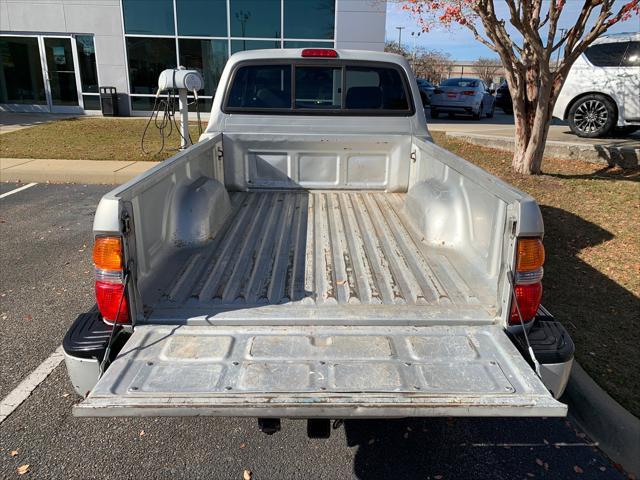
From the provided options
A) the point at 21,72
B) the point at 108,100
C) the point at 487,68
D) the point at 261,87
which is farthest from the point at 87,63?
the point at 487,68

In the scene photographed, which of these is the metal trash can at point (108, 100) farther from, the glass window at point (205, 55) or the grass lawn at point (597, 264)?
the grass lawn at point (597, 264)

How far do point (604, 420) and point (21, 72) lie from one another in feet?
70.2

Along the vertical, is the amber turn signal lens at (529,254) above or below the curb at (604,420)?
above

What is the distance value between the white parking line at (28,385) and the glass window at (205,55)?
15677 mm

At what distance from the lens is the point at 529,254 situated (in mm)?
2240

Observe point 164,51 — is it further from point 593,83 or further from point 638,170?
point 638,170

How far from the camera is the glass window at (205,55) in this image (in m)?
17.6

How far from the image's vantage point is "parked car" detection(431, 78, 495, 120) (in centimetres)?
1920

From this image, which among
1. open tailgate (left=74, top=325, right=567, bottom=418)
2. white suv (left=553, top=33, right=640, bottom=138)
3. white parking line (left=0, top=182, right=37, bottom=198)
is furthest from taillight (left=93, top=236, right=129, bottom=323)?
white suv (left=553, top=33, right=640, bottom=138)

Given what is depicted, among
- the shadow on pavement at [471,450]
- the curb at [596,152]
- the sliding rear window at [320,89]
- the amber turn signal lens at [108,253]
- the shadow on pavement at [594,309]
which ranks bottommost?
the shadow on pavement at [471,450]

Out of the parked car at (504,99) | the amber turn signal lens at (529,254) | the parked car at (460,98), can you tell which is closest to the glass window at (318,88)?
the amber turn signal lens at (529,254)

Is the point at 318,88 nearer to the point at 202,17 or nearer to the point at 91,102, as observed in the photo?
the point at 202,17

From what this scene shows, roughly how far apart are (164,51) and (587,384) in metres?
18.0

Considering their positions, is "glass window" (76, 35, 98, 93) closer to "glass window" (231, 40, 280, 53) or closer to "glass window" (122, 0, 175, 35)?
"glass window" (122, 0, 175, 35)
